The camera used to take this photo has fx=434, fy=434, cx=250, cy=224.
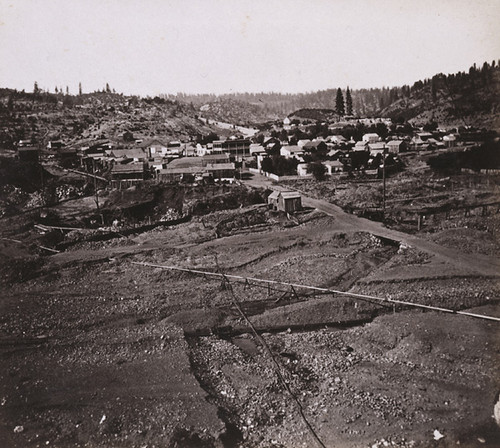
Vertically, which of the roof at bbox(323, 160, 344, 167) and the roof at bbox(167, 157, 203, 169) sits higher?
the roof at bbox(167, 157, 203, 169)

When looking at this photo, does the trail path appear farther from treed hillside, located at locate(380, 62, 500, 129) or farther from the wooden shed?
treed hillside, located at locate(380, 62, 500, 129)

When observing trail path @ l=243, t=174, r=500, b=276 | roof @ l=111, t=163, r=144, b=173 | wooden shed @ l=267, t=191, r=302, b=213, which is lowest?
trail path @ l=243, t=174, r=500, b=276

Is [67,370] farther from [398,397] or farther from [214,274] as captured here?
[398,397]

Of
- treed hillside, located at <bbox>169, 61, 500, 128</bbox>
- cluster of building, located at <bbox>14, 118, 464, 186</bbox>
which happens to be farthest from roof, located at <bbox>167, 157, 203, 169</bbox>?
treed hillside, located at <bbox>169, 61, 500, 128</bbox>

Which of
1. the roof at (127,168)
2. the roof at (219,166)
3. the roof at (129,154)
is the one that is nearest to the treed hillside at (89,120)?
the roof at (129,154)

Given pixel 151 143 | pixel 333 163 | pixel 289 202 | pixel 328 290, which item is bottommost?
pixel 328 290

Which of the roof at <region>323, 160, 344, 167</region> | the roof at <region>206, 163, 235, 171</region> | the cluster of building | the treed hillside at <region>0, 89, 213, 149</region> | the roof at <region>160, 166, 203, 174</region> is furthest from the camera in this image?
the treed hillside at <region>0, 89, 213, 149</region>

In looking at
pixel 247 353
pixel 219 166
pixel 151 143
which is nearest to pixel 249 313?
pixel 247 353

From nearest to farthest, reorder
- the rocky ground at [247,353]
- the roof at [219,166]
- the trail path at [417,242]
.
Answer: the rocky ground at [247,353]
the trail path at [417,242]
the roof at [219,166]

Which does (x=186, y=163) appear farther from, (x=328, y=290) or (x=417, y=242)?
(x=328, y=290)

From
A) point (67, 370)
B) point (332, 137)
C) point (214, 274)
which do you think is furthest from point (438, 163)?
point (67, 370)

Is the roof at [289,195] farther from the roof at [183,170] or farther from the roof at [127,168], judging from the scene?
the roof at [127,168]
